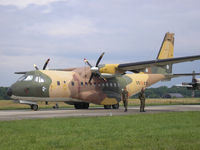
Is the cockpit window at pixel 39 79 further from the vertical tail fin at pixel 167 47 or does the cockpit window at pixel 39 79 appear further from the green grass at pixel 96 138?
the vertical tail fin at pixel 167 47

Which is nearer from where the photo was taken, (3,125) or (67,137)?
(67,137)

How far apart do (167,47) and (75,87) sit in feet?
49.5

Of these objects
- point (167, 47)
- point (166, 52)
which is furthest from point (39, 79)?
point (167, 47)

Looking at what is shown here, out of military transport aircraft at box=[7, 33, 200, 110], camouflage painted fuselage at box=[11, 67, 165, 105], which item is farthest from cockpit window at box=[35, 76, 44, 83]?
camouflage painted fuselage at box=[11, 67, 165, 105]

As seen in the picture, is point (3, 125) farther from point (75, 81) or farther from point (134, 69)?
point (134, 69)

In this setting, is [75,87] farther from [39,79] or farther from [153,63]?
[153,63]

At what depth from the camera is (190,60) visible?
27.4 metres

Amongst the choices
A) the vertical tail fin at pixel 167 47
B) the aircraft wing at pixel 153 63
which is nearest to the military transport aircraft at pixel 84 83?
the aircraft wing at pixel 153 63

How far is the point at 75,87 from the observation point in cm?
2894

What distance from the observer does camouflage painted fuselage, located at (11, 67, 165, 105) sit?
86.0ft

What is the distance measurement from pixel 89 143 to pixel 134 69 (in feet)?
73.1

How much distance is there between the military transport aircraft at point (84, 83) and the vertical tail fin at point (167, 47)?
4229 mm

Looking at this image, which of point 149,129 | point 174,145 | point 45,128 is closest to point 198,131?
point 149,129

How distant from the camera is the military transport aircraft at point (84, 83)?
26.3 m
